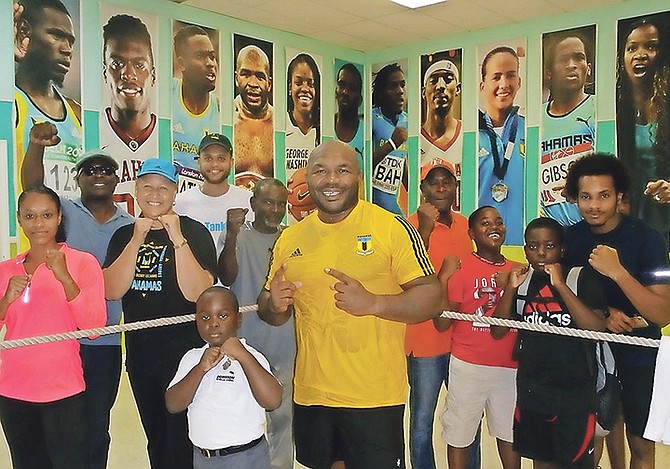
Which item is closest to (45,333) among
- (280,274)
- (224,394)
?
(224,394)

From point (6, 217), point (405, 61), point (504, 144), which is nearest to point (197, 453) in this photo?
point (6, 217)

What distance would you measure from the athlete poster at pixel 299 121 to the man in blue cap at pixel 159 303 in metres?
4.17

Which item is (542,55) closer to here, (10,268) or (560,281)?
(560,281)

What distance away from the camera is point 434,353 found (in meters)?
→ 2.94

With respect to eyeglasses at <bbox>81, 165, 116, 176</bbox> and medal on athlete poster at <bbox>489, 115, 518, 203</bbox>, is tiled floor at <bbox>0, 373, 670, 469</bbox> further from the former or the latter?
medal on athlete poster at <bbox>489, 115, 518, 203</bbox>

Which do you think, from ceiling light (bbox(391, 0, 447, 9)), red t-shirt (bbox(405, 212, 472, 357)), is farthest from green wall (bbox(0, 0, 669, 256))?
red t-shirt (bbox(405, 212, 472, 357))

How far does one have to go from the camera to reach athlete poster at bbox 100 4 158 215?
518cm

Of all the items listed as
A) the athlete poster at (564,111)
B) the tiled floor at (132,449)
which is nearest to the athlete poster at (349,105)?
the athlete poster at (564,111)

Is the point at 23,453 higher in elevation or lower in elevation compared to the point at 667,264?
lower

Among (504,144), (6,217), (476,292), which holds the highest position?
(504,144)

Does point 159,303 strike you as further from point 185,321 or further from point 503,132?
point 503,132

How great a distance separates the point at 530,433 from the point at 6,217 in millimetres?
3982

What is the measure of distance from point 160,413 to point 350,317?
94 cm

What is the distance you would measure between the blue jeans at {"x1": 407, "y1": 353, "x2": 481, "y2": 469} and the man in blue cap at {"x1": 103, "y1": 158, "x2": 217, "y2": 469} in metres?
1.05
